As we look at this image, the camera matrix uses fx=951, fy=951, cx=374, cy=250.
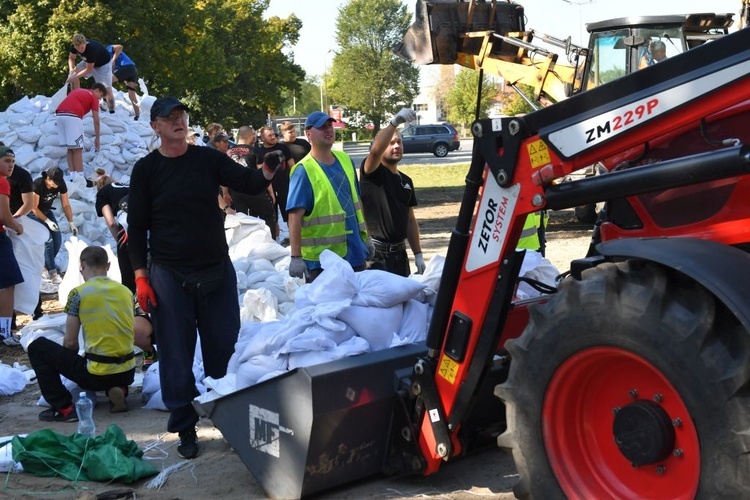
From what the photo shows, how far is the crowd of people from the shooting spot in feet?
17.4

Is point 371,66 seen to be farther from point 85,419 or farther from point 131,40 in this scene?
point 85,419

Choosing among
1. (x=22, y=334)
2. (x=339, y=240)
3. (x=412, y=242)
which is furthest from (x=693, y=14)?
(x=22, y=334)

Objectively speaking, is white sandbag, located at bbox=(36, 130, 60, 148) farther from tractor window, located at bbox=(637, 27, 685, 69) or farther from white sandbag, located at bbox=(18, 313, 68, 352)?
tractor window, located at bbox=(637, 27, 685, 69)

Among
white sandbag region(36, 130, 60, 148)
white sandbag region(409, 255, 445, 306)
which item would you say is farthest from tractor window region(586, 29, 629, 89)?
white sandbag region(409, 255, 445, 306)

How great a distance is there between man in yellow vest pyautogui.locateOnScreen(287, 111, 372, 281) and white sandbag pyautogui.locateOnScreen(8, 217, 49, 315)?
4063 millimetres

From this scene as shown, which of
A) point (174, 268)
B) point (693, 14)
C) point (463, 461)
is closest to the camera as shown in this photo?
point (463, 461)

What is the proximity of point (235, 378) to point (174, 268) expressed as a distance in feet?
2.61

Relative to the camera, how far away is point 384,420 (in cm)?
443

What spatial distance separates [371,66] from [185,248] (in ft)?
222

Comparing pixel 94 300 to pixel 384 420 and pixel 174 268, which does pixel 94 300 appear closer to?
pixel 174 268

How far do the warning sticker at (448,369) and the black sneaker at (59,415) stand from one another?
3342mm

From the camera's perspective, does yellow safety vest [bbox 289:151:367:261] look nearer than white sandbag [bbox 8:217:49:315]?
Yes

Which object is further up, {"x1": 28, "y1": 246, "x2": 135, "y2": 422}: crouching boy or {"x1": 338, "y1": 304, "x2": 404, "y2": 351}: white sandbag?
{"x1": 338, "y1": 304, "x2": 404, "y2": 351}: white sandbag

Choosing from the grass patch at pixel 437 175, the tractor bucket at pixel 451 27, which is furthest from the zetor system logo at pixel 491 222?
the grass patch at pixel 437 175
